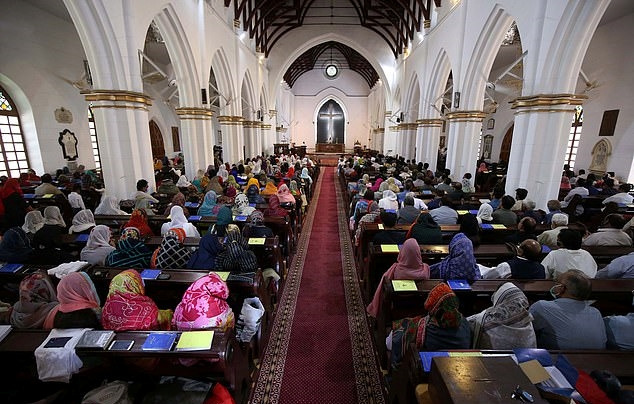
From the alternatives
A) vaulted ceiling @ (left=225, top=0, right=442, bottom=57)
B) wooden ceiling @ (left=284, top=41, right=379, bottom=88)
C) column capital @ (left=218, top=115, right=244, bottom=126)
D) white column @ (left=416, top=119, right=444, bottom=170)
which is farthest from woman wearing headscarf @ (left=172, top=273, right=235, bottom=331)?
wooden ceiling @ (left=284, top=41, right=379, bottom=88)

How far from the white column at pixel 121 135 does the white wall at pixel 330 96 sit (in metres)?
24.7

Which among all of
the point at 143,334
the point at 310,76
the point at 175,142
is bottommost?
the point at 143,334

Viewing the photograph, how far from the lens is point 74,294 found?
7.36 ft

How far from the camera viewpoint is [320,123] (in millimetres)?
31109

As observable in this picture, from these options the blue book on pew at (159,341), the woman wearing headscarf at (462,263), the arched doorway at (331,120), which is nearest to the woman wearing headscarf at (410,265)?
the woman wearing headscarf at (462,263)

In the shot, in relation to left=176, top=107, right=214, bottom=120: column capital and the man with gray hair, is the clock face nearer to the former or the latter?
left=176, top=107, right=214, bottom=120: column capital

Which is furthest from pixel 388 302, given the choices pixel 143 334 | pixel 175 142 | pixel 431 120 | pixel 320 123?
pixel 320 123

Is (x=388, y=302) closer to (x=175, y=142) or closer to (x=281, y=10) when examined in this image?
(x=175, y=142)

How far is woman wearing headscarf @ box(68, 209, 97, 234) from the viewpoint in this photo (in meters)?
4.57

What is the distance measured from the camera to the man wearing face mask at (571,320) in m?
2.15

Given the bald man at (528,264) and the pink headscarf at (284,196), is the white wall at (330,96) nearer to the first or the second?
the pink headscarf at (284,196)

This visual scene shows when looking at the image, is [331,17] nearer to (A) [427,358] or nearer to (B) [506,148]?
(B) [506,148]

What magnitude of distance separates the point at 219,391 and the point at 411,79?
16697 mm

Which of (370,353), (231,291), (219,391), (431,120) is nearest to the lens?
(219,391)
